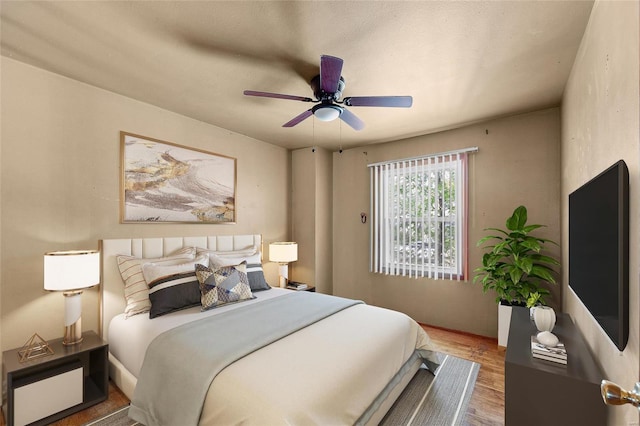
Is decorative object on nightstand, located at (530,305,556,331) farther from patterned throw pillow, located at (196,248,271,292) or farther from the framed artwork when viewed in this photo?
the framed artwork

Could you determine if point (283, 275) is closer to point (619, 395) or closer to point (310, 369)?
point (310, 369)

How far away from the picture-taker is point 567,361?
156cm

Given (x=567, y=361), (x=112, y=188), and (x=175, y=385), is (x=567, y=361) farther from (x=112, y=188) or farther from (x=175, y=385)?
(x=112, y=188)

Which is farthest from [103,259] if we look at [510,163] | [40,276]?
[510,163]

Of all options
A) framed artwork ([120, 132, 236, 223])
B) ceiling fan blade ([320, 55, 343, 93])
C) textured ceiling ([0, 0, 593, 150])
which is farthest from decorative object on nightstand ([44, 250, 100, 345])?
ceiling fan blade ([320, 55, 343, 93])

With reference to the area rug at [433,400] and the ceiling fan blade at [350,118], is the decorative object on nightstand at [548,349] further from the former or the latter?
the ceiling fan blade at [350,118]

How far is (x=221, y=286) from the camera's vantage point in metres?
2.59

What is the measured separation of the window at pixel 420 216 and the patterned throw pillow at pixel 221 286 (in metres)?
2.16

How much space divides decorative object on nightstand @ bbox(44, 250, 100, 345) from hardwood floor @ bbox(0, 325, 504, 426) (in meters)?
0.52

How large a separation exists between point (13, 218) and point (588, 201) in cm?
376

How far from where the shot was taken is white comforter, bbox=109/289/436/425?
4.33 ft

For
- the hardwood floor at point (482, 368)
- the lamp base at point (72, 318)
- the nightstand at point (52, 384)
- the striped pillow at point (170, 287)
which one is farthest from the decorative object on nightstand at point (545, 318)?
the lamp base at point (72, 318)

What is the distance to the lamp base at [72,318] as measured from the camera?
7.02ft

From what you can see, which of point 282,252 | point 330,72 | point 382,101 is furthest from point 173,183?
point 382,101
